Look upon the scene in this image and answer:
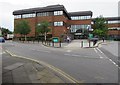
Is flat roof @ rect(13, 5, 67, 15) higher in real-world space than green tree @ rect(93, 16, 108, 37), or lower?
higher

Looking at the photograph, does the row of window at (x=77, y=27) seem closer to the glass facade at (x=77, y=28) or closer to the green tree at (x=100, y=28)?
the glass facade at (x=77, y=28)

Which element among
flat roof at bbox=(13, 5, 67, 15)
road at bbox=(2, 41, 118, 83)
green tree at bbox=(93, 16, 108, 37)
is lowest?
road at bbox=(2, 41, 118, 83)

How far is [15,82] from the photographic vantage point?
25.8 feet

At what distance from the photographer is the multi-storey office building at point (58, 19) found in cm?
6347

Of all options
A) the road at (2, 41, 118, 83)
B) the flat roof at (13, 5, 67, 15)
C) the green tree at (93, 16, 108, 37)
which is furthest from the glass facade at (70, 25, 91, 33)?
the road at (2, 41, 118, 83)

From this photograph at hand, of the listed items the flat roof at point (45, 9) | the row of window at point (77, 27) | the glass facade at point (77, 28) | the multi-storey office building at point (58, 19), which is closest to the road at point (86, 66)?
the multi-storey office building at point (58, 19)

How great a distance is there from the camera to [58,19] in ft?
208

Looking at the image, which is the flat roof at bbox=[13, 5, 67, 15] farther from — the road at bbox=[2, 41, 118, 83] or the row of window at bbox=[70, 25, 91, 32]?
the road at bbox=[2, 41, 118, 83]

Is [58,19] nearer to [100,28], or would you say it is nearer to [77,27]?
[100,28]

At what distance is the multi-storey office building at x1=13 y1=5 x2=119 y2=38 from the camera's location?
63469 mm

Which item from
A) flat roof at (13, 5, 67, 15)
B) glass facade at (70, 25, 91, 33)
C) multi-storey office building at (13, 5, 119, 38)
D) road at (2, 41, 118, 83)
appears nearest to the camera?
road at (2, 41, 118, 83)

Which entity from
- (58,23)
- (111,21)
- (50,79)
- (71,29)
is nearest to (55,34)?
(58,23)

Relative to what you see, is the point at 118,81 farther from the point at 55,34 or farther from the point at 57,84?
the point at 55,34

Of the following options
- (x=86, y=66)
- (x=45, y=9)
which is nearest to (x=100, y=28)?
(x=45, y=9)
